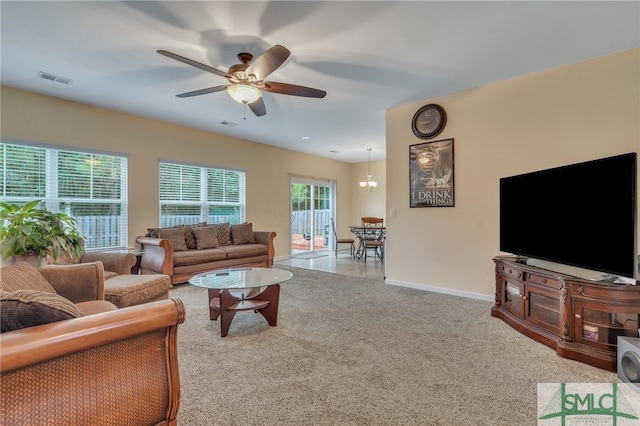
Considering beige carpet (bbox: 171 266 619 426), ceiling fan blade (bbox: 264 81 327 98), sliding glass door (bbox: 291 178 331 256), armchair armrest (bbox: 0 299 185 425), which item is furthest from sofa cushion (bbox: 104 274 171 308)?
sliding glass door (bbox: 291 178 331 256)

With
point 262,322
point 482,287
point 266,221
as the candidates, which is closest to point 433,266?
point 482,287

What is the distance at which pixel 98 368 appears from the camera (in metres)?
1.08

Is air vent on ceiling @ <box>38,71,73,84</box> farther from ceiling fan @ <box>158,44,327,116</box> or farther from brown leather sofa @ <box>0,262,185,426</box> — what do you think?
brown leather sofa @ <box>0,262,185,426</box>

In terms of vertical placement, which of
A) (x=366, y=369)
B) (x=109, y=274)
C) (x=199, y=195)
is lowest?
(x=366, y=369)

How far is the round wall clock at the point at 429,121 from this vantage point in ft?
13.0

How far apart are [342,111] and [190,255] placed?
3117 millimetres

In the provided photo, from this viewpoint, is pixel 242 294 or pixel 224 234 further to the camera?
pixel 224 234

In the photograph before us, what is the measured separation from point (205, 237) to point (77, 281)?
275cm

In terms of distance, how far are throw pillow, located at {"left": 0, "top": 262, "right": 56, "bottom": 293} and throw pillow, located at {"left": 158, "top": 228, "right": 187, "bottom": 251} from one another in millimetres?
2700

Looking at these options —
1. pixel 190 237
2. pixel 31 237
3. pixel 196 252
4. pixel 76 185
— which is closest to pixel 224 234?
pixel 190 237

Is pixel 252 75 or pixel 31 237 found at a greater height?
pixel 252 75

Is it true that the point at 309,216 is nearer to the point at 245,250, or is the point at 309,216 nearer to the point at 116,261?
the point at 245,250

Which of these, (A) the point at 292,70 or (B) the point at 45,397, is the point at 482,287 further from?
(B) the point at 45,397

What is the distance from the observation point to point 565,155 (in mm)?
3121
